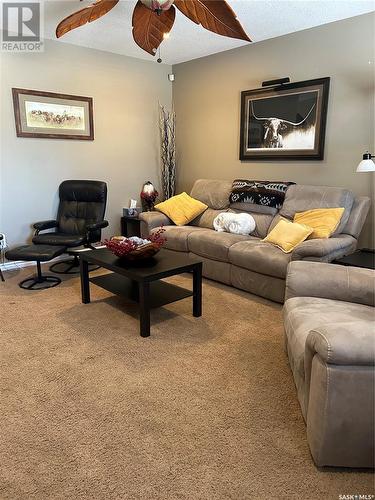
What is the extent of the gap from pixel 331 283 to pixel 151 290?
1.44 metres

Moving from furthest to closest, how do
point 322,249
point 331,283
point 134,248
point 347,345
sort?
point 322,249 → point 134,248 → point 331,283 → point 347,345

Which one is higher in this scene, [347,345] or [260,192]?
[260,192]

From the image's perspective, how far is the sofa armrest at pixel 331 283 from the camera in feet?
6.88

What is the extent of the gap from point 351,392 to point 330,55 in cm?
343

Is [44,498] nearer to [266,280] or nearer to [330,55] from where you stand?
[266,280]

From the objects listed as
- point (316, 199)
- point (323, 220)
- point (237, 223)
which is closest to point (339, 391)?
point (323, 220)

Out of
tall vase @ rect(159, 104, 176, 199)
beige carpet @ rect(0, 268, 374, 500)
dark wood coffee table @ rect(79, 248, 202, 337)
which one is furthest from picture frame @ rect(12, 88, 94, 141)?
beige carpet @ rect(0, 268, 374, 500)

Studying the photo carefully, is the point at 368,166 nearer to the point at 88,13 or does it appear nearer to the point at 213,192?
the point at 213,192

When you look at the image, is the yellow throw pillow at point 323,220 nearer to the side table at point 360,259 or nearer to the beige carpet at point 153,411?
the side table at point 360,259

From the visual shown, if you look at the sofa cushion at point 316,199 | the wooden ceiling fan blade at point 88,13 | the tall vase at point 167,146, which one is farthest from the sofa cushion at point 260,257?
the wooden ceiling fan blade at point 88,13

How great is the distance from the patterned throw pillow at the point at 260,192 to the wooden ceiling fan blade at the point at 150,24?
5.65ft

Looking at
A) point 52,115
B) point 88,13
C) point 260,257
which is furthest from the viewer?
point 52,115

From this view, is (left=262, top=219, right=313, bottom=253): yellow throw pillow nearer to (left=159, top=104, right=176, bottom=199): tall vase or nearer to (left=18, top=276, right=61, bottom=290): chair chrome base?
(left=18, top=276, right=61, bottom=290): chair chrome base

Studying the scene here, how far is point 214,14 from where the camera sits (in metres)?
2.80
